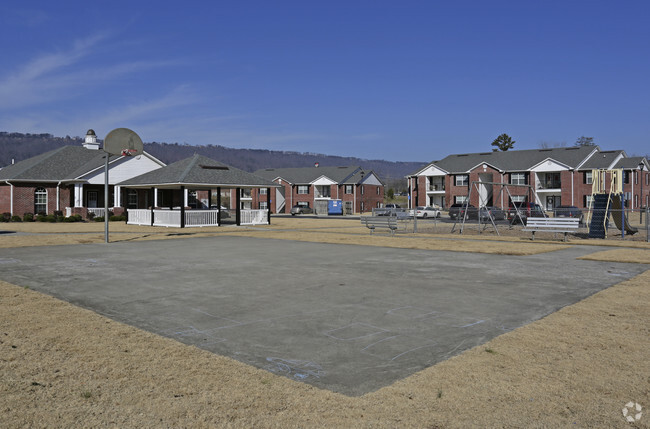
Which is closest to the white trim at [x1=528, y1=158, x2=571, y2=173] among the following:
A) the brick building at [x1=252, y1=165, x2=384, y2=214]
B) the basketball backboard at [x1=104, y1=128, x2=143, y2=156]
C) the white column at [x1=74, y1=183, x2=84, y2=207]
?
the brick building at [x1=252, y1=165, x2=384, y2=214]

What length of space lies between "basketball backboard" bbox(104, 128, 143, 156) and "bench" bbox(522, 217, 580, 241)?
63.4ft

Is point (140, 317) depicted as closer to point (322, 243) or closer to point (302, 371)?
point (302, 371)

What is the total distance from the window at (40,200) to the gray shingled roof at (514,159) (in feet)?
178

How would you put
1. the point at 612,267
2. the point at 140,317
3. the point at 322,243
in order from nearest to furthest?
the point at 140,317 → the point at 612,267 → the point at 322,243

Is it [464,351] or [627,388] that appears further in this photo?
[464,351]

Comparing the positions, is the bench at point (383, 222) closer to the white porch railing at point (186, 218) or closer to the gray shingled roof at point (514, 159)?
the white porch railing at point (186, 218)

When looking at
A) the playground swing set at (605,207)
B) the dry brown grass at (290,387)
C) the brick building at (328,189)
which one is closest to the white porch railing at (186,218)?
the playground swing set at (605,207)

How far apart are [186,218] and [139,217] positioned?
18.0 feet

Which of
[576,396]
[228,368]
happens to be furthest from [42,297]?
[576,396]

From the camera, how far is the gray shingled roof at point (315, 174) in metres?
83.3

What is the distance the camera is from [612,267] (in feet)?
43.6

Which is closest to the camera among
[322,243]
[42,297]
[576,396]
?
[576,396]

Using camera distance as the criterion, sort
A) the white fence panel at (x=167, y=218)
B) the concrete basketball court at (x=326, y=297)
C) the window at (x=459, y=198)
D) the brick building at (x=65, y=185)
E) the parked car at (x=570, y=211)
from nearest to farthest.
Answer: the concrete basketball court at (x=326, y=297), the parked car at (x=570, y=211), the white fence panel at (x=167, y=218), the brick building at (x=65, y=185), the window at (x=459, y=198)

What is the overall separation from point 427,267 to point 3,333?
32.0 ft
